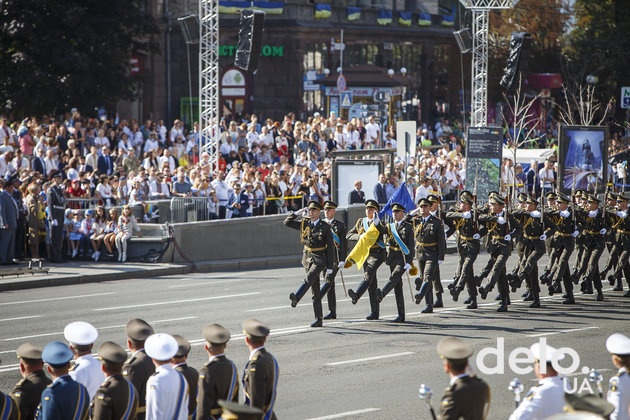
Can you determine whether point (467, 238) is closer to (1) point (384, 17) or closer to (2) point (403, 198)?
(2) point (403, 198)

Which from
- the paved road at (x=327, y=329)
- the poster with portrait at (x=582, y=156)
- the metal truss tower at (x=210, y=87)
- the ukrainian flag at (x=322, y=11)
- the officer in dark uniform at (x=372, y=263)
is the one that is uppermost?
the ukrainian flag at (x=322, y=11)

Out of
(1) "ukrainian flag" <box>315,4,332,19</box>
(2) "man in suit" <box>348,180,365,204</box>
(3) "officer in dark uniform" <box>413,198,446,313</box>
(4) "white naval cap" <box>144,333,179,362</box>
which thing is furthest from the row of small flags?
(4) "white naval cap" <box>144,333,179,362</box>

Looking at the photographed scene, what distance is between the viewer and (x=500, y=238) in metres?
18.4

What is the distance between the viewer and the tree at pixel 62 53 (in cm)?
3294

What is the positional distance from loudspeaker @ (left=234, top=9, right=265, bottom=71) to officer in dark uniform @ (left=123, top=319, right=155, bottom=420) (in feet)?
73.1

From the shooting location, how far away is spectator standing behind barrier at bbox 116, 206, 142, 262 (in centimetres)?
2373

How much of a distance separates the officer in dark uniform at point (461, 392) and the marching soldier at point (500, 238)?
10594mm

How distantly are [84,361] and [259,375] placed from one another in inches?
56.0

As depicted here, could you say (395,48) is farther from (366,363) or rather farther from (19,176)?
(366,363)

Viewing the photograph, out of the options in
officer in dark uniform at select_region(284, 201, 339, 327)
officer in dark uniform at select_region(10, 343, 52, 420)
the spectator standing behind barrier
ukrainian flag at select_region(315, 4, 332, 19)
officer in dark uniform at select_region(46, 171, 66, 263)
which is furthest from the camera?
ukrainian flag at select_region(315, 4, 332, 19)

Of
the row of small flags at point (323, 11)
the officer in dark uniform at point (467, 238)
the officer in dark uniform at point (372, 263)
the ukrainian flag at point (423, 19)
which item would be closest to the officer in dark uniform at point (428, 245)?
the officer in dark uniform at point (467, 238)

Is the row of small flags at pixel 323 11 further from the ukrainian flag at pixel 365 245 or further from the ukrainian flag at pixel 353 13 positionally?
the ukrainian flag at pixel 365 245

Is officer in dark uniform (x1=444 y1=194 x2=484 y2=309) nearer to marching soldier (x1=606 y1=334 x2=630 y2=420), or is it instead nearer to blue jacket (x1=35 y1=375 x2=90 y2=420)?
marching soldier (x1=606 y1=334 x2=630 y2=420)

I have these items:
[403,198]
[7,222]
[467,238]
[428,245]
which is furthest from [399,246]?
[7,222]
